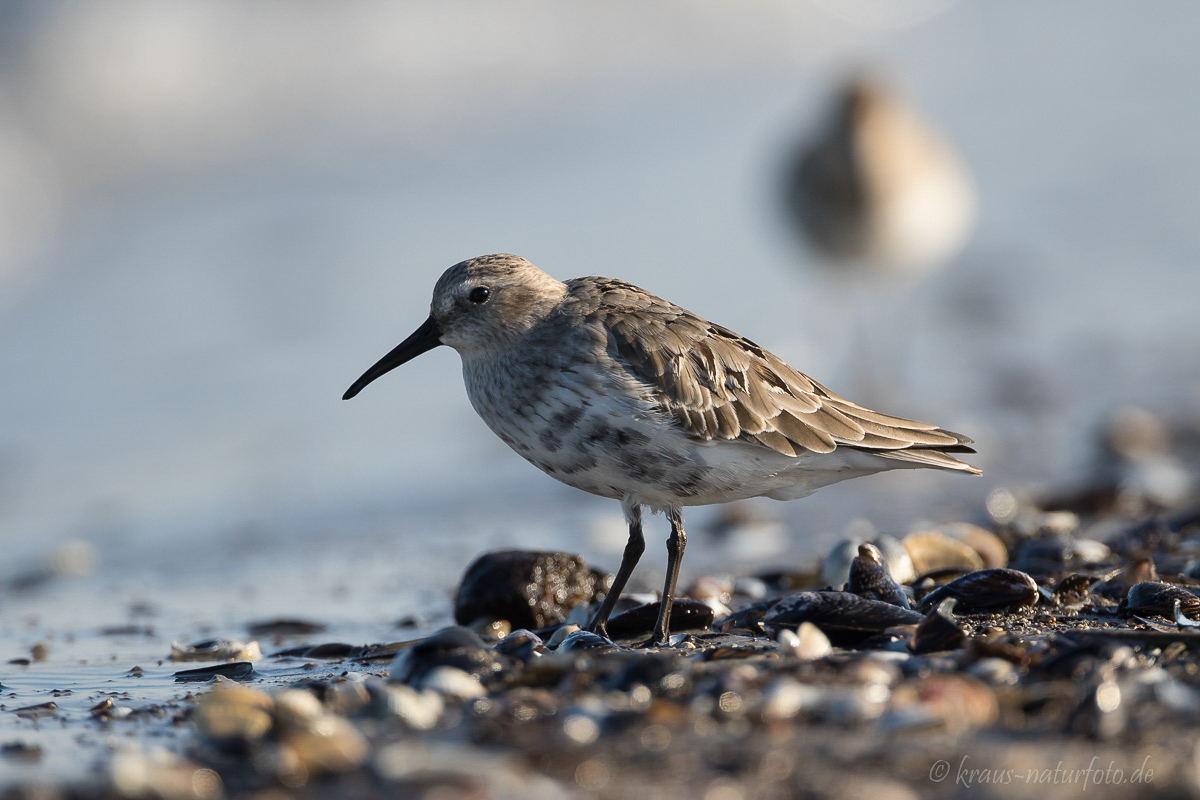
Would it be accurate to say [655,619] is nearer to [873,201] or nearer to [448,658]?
[448,658]

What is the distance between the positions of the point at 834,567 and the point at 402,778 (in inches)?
108

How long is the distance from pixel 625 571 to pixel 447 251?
708 centimetres

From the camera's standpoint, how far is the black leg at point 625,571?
4715 millimetres

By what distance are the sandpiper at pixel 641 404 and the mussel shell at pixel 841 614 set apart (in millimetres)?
499

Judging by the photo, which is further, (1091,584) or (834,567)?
(834,567)

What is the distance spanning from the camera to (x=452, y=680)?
12.1ft

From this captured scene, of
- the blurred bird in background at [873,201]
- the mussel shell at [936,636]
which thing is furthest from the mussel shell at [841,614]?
the blurred bird in background at [873,201]

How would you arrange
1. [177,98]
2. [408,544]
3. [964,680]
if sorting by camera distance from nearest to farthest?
[964,680]
[408,544]
[177,98]

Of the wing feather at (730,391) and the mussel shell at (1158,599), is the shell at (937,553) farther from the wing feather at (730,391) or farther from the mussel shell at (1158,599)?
the mussel shell at (1158,599)

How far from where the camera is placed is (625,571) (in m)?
4.78

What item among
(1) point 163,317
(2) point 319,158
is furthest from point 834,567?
(2) point 319,158

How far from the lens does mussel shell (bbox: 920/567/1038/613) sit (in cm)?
455

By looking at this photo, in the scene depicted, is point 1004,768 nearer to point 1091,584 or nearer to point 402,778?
point 402,778

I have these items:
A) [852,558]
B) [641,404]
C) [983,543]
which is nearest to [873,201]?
[983,543]
